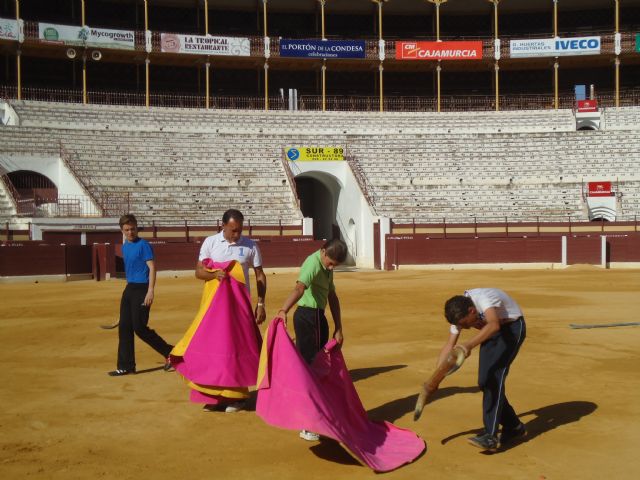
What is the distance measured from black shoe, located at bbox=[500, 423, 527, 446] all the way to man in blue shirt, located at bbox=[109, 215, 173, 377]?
10.5 ft

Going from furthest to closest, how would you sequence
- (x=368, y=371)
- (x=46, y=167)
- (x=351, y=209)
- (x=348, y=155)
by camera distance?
(x=348, y=155), (x=351, y=209), (x=46, y=167), (x=368, y=371)

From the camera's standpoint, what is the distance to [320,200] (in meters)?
29.2

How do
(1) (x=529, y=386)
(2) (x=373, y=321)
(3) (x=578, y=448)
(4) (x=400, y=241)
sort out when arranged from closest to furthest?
(3) (x=578, y=448)
(1) (x=529, y=386)
(2) (x=373, y=321)
(4) (x=400, y=241)

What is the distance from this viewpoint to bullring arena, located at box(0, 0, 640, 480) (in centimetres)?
462

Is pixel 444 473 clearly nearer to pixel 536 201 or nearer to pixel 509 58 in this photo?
pixel 536 201

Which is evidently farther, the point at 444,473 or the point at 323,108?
the point at 323,108

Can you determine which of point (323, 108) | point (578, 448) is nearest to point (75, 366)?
point (578, 448)

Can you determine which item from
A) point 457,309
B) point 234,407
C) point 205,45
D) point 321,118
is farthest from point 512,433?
point 205,45

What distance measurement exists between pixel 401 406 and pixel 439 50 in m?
28.2

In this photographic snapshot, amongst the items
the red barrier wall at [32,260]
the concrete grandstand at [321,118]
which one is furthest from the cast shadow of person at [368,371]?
the concrete grandstand at [321,118]

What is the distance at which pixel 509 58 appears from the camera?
3166 centimetres

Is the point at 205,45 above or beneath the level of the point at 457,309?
above

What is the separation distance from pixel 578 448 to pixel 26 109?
26.2 metres

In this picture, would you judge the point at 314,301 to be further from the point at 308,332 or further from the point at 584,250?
the point at 584,250
